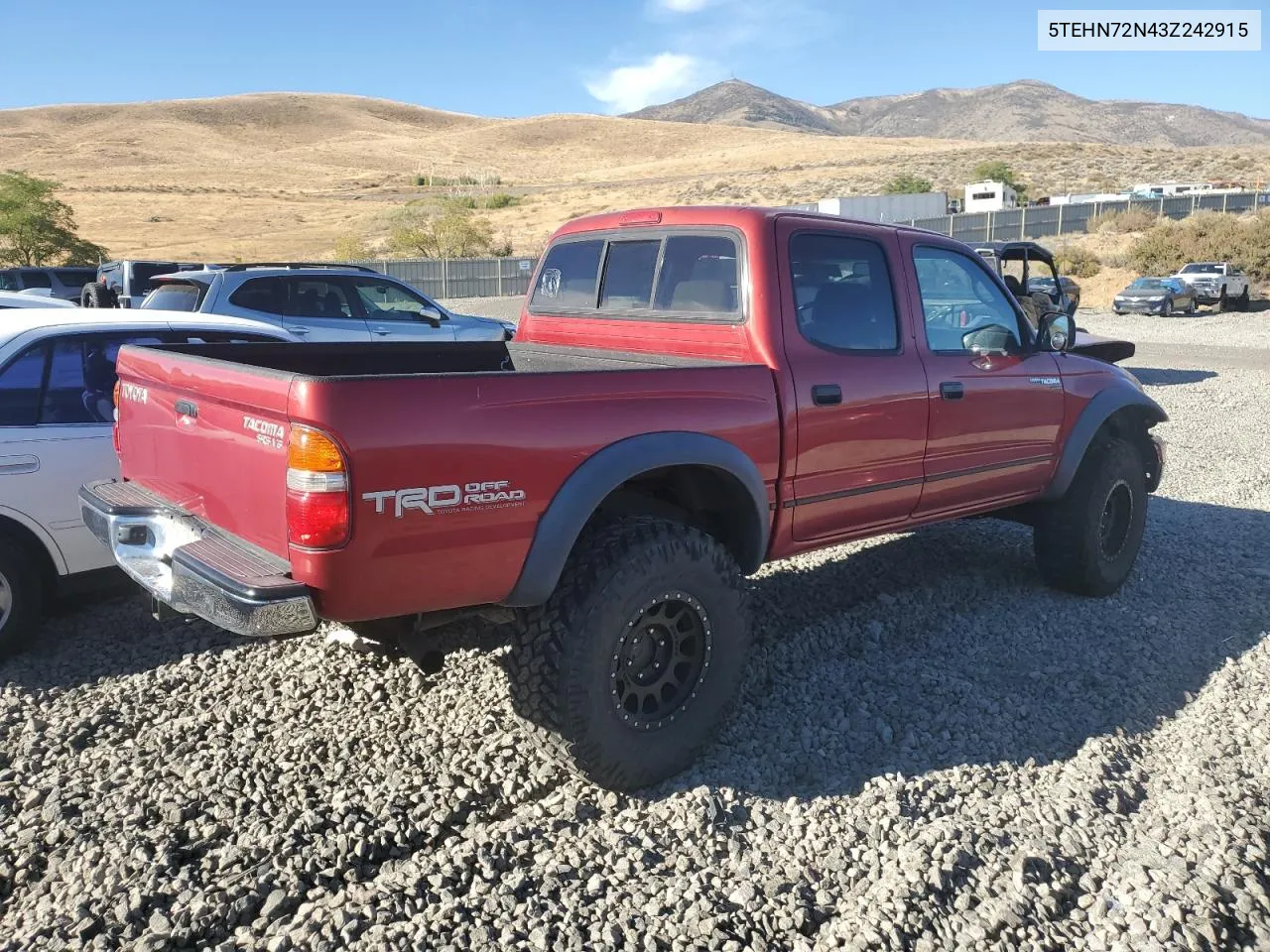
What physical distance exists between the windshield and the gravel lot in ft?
18.6

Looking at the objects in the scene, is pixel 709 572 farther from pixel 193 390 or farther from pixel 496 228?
pixel 496 228

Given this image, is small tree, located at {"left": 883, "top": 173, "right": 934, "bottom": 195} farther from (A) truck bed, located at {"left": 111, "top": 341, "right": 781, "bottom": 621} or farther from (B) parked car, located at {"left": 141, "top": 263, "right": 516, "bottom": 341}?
(A) truck bed, located at {"left": 111, "top": 341, "right": 781, "bottom": 621}

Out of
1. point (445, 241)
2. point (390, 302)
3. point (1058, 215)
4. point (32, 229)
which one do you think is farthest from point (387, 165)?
point (390, 302)

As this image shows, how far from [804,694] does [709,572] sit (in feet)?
3.24

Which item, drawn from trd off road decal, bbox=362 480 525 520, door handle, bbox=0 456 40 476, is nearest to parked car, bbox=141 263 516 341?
door handle, bbox=0 456 40 476

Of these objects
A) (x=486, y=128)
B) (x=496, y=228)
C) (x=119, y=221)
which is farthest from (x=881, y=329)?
(x=486, y=128)

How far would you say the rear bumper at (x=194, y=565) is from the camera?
2684 mm

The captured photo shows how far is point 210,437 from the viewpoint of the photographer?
10.2ft

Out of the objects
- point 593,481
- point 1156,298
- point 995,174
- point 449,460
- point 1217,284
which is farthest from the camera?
point 995,174

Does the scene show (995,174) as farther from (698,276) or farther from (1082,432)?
(698,276)

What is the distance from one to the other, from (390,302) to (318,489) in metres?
9.20

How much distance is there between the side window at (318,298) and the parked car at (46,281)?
12984mm

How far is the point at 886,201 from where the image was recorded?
44656mm

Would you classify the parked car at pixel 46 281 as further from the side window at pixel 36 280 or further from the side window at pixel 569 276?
the side window at pixel 569 276
